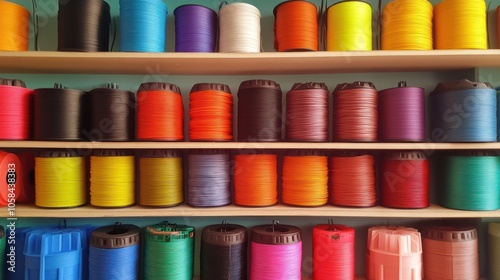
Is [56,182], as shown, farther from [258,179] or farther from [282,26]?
[282,26]

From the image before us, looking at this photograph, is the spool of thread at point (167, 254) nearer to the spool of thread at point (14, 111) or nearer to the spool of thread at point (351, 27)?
the spool of thread at point (14, 111)

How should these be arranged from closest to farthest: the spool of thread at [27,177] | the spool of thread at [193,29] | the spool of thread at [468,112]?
the spool of thread at [468,112] → the spool of thread at [193,29] → the spool of thread at [27,177]

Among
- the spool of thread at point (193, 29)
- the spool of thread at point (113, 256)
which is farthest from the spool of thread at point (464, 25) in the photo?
the spool of thread at point (113, 256)

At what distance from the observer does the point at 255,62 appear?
1.61m

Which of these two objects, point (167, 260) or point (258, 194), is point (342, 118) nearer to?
point (258, 194)

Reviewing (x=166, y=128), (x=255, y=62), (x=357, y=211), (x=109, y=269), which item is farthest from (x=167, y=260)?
(x=255, y=62)

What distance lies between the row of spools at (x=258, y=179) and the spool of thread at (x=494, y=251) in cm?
20

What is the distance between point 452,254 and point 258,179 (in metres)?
1.09

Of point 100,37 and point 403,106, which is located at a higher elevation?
point 100,37

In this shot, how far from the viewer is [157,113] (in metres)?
1.54

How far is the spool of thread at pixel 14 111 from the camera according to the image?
1.53 m

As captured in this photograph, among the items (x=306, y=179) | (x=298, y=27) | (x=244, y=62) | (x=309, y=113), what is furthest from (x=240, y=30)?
(x=306, y=179)

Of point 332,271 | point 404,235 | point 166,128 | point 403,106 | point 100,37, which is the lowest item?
point 332,271

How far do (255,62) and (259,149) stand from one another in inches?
19.2
